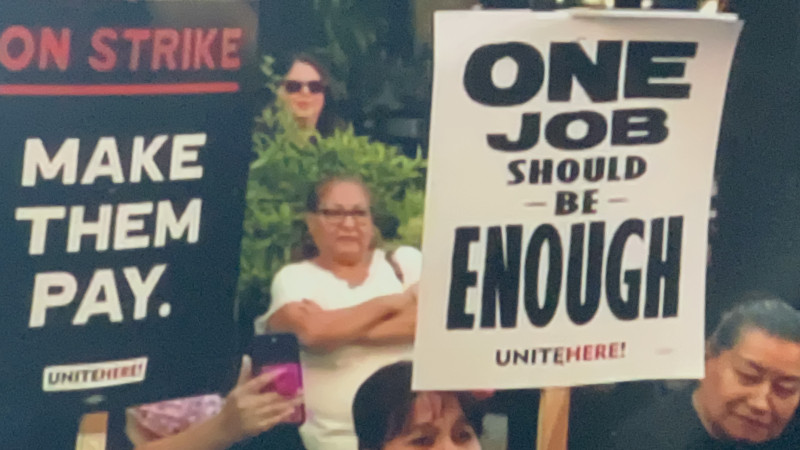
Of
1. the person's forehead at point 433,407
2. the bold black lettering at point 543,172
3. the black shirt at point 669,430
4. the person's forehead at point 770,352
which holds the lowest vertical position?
the black shirt at point 669,430

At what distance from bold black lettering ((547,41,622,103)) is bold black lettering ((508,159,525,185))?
0.15 ft

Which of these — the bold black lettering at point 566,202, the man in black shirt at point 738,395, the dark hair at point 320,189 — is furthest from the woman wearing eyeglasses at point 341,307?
the man in black shirt at point 738,395

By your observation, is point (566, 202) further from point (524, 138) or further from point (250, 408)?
point (250, 408)

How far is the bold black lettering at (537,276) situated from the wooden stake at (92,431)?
28cm

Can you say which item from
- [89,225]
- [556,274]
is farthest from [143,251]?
[556,274]

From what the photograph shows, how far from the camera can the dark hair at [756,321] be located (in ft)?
2.36

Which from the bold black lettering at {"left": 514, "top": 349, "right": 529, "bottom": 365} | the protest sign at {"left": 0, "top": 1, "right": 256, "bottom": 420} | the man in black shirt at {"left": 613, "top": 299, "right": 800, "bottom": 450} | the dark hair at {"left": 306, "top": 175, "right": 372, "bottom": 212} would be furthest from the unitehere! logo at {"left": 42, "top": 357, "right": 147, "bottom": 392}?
the man in black shirt at {"left": 613, "top": 299, "right": 800, "bottom": 450}

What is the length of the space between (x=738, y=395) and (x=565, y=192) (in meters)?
0.21

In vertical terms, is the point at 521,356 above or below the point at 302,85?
below

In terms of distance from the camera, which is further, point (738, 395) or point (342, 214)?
point (738, 395)

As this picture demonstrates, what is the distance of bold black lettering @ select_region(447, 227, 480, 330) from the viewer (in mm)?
647

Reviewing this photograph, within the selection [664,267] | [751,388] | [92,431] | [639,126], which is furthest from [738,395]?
[92,431]

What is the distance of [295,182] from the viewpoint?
61 cm

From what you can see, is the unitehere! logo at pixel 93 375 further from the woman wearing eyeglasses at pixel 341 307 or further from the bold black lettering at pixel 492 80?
the bold black lettering at pixel 492 80
